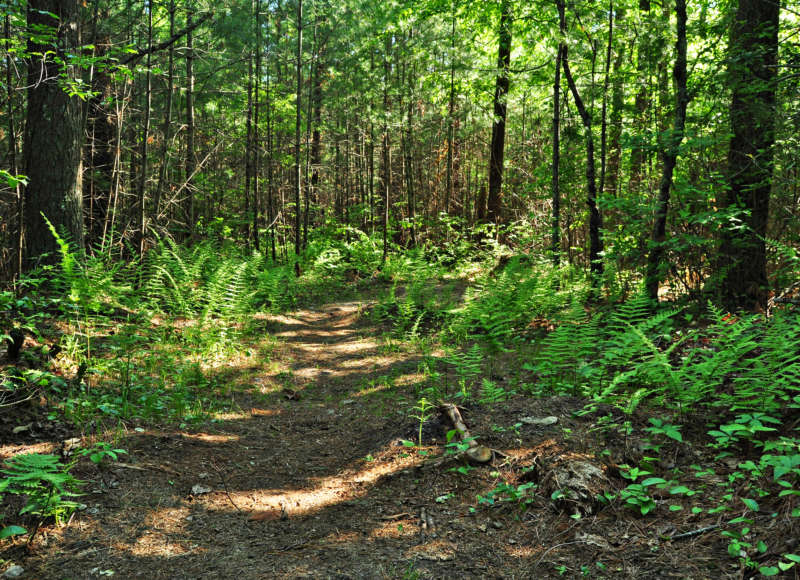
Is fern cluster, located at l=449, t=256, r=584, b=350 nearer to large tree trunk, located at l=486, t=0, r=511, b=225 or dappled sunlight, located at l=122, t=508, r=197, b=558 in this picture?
dappled sunlight, located at l=122, t=508, r=197, b=558

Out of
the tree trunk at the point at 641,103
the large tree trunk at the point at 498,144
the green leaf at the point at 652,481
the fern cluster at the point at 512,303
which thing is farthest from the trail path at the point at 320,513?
the large tree trunk at the point at 498,144

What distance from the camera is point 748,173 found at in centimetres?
620

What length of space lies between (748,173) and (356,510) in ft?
21.3

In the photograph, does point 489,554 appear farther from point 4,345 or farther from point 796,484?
point 4,345

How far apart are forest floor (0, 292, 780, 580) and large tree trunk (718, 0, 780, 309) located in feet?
13.4

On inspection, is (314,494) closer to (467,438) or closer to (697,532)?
(467,438)

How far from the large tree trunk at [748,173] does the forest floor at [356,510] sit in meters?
4.08

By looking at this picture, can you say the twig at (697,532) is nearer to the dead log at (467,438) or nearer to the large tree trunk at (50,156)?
the dead log at (467,438)

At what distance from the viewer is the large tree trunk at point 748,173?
5.92 meters

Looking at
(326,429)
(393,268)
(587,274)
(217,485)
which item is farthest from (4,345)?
(393,268)

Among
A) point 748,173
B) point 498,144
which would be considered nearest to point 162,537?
point 748,173

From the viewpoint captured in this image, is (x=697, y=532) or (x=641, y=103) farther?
(x=641, y=103)

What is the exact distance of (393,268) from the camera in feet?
50.9

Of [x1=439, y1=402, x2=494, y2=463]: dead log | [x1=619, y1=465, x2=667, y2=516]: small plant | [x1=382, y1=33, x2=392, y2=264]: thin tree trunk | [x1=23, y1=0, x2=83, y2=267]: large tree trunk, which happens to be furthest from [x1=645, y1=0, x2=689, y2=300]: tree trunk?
[x1=382, y1=33, x2=392, y2=264]: thin tree trunk
